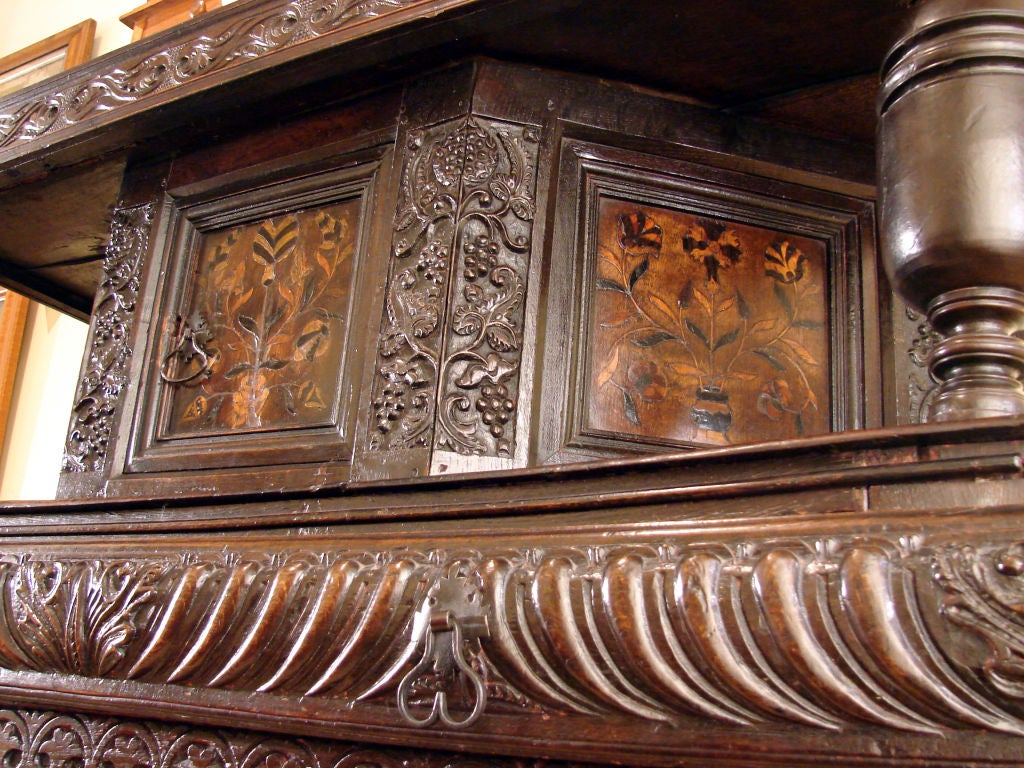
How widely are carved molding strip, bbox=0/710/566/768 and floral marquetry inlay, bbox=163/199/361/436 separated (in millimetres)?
340

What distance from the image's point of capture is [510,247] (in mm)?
1032

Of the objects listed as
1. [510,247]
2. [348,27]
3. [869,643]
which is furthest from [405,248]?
[869,643]

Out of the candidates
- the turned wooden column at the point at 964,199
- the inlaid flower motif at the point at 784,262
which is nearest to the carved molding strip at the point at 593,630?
the turned wooden column at the point at 964,199

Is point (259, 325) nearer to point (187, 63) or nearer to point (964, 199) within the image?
point (187, 63)

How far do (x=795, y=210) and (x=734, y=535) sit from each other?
23.9 inches

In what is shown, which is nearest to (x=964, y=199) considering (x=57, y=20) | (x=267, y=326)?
(x=267, y=326)

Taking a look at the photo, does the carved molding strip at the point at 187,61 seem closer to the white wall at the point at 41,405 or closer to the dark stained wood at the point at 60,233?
the dark stained wood at the point at 60,233

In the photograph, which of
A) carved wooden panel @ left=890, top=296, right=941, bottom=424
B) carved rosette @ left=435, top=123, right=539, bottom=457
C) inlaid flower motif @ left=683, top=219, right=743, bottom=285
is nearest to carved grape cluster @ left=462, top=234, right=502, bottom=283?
carved rosette @ left=435, top=123, right=539, bottom=457

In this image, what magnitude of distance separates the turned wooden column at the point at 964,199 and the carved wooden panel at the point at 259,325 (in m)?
0.57

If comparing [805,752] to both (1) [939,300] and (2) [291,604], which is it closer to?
(1) [939,300]

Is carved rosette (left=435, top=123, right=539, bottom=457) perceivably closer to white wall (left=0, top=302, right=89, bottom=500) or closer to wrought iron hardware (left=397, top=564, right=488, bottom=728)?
wrought iron hardware (left=397, top=564, right=488, bottom=728)

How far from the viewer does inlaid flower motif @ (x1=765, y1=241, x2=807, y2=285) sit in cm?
112

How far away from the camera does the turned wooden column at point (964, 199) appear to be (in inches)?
26.7

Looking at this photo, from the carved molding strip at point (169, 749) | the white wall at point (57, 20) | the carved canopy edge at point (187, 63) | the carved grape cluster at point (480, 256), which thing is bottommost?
the carved molding strip at point (169, 749)
